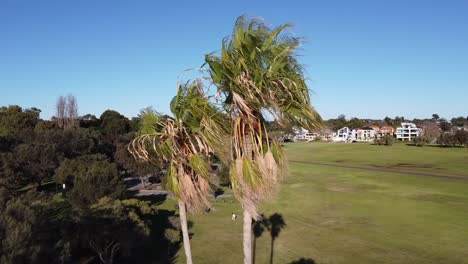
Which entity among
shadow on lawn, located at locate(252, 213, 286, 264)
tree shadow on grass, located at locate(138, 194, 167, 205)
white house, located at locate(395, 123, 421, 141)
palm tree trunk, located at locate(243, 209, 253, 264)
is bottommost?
shadow on lawn, located at locate(252, 213, 286, 264)

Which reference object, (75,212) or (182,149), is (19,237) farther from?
(75,212)

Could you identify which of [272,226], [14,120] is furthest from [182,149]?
[14,120]

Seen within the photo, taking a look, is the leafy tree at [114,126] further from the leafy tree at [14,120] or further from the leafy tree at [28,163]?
the leafy tree at [28,163]

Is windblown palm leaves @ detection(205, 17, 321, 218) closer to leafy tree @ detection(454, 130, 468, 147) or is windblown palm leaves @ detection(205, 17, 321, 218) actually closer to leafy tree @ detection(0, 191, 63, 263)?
leafy tree @ detection(0, 191, 63, 263)

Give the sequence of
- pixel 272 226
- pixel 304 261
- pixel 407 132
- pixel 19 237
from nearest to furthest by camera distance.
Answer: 1. pixel 19 237
2. pixel 304 261
3. pixel 272 226
4. pixel 407 132

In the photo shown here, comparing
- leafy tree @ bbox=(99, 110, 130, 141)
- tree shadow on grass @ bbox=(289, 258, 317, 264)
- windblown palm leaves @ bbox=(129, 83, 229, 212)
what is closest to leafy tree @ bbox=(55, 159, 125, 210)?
tree shadow on grass @ bbox=(289, 258, 317, 264)

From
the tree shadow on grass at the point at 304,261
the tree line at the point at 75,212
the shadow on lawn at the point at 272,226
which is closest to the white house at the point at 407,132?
the tree line at the point at 75,212

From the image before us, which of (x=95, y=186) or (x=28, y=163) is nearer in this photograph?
(x=95, y=186)
